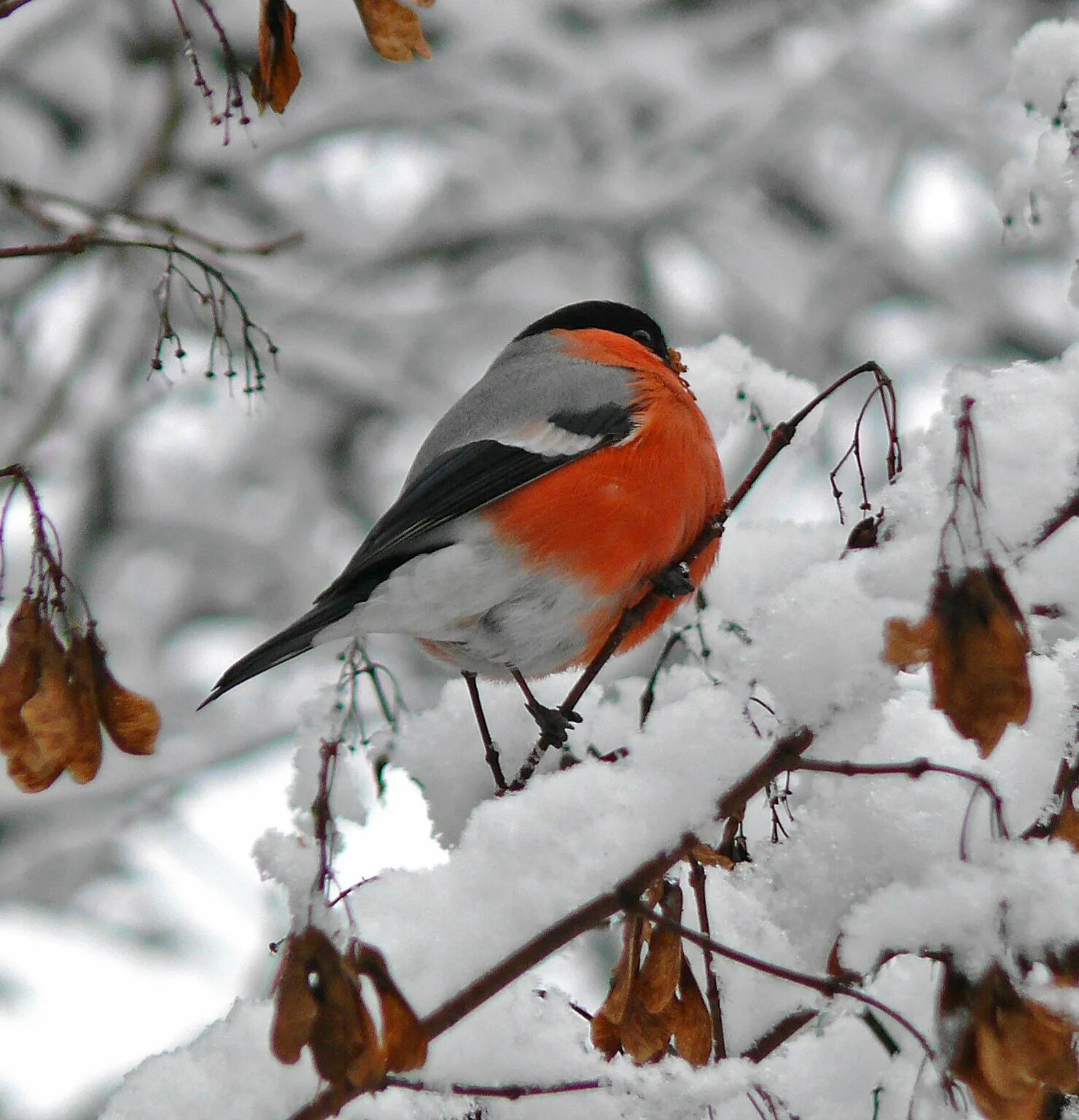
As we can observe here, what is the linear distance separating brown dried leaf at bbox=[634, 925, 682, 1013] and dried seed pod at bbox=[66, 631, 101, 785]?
49 cm

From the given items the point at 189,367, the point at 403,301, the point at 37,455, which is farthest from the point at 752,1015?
the point at 403,301

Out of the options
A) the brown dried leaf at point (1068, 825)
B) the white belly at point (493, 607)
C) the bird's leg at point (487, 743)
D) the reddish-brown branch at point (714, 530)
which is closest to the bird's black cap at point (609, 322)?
the white belly at point (493, 607)

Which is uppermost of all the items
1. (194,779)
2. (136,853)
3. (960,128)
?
(960,128)

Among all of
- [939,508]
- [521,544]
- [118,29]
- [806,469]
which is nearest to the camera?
[939,508]

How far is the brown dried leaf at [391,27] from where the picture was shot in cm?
110

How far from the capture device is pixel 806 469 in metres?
4.84

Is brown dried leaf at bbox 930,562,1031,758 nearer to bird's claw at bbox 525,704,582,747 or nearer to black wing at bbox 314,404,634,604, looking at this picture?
bird's claw at bbox 525,704,582,747

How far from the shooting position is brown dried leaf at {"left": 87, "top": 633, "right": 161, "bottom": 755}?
115 centimetres

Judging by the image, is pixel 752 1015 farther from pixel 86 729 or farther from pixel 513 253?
pixel 513 253

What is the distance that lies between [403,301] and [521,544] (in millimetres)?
4153

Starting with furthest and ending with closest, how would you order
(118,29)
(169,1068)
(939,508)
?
(118,29), (169,1068), (939,508)

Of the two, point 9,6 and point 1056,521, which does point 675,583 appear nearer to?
point 1056,521

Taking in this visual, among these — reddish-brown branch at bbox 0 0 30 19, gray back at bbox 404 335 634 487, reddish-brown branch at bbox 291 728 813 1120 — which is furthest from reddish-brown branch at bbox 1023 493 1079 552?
gray back at bbox 404 335 634 487

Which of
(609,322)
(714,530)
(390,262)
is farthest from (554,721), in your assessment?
(390,262)
